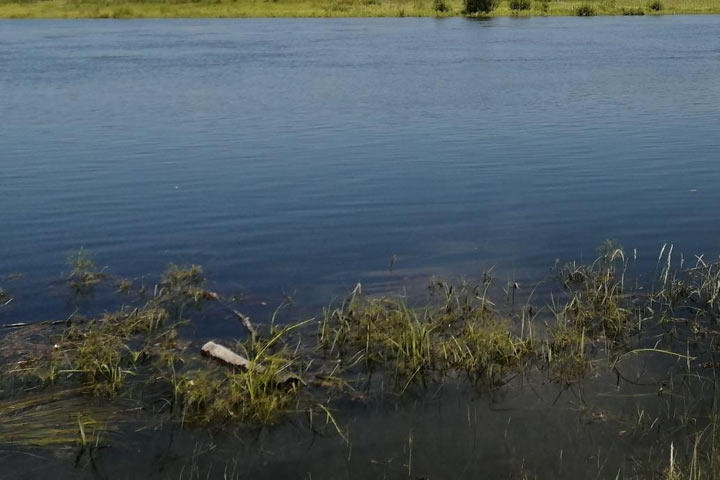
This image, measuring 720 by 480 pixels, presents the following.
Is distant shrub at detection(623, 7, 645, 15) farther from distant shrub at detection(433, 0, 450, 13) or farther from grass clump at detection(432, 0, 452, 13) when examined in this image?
distant shrub at detection(433, 0, 450, 13)

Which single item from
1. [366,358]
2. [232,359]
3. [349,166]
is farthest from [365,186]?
[232,359]

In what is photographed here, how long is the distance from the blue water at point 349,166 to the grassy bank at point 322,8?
Result: 46.5 metres

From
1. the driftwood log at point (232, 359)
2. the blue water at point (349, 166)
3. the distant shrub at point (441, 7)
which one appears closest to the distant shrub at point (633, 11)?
the distant shrub at point (441, 7)

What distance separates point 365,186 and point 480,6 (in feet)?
251

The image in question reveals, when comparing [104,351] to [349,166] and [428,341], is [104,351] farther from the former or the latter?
[349,166]

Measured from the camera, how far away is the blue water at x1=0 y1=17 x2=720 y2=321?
15539mm

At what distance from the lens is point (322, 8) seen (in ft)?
333

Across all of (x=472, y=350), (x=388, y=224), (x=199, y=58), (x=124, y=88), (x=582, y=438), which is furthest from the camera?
(x=199, y=58)

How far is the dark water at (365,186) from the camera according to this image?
30.0ft

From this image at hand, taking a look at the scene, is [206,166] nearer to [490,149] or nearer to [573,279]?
[490,149]

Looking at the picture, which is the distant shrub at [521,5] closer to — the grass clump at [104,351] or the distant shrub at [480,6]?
the distant shrub at [480,6]

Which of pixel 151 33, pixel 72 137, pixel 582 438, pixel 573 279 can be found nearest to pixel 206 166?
pixel 72 137

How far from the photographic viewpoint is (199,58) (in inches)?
2047

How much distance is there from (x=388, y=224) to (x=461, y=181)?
435 cm
